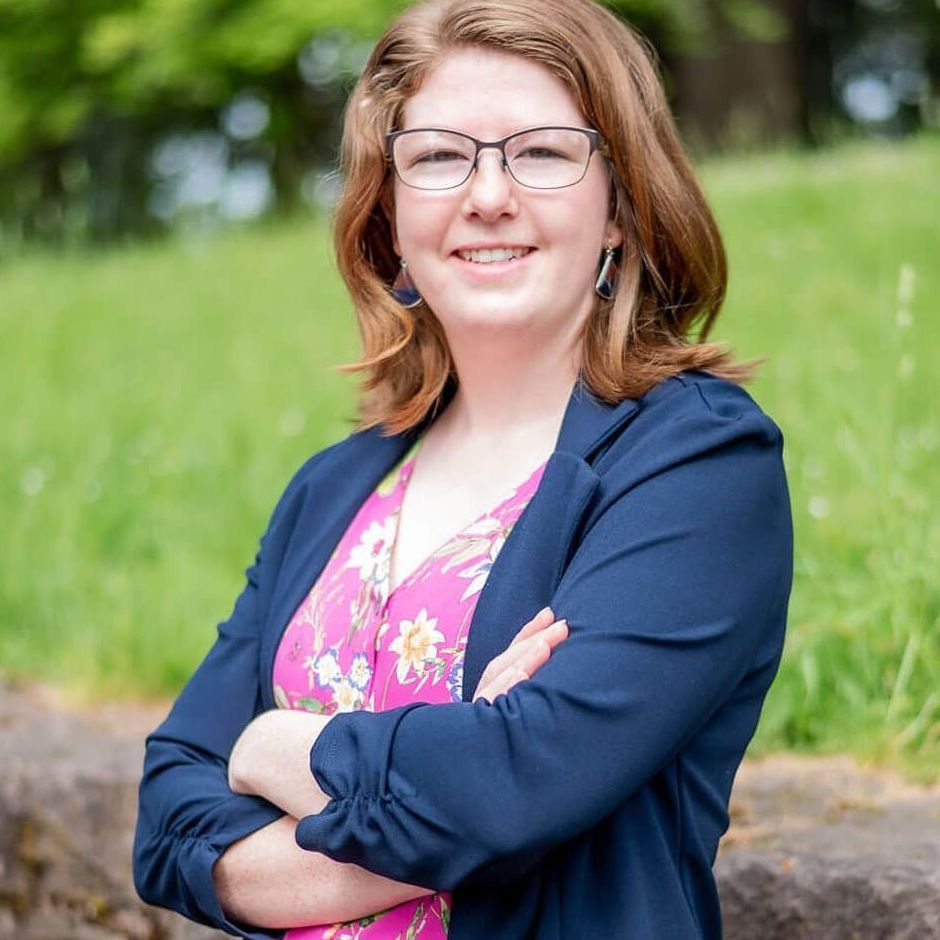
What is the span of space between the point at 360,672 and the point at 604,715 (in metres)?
0.48

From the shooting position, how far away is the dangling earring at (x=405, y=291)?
242 centimetres

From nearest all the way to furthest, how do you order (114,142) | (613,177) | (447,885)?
1. (447,885)
2. (613,177)
3. (114,142)

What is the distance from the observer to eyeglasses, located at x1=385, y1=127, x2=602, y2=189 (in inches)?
80.1

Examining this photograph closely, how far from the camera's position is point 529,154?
6.72 feet

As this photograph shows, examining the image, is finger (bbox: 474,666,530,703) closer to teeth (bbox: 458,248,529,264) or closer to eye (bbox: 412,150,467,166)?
teeth (bbox: 458,248,529,264)

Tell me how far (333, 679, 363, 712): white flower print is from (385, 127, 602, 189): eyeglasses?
0.72m

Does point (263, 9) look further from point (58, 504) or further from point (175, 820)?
point (175, 820)

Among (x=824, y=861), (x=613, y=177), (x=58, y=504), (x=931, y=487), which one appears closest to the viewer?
(x=613, y=177)

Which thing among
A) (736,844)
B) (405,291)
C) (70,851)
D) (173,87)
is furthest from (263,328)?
(173,87)

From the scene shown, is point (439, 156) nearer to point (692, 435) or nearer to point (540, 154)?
point (540, 154)

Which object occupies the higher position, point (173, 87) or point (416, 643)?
point (173, 87)

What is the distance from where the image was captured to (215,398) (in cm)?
625

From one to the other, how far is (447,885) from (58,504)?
378 centimetres

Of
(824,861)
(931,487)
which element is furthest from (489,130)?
(931,487)
